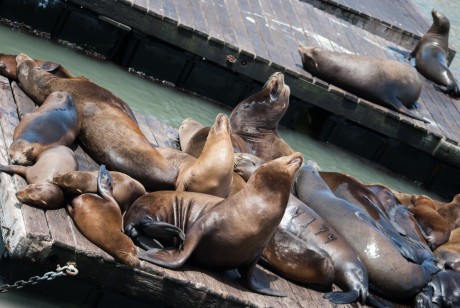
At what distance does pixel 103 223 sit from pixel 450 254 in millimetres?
3054

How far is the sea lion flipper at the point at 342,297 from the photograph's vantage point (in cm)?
532

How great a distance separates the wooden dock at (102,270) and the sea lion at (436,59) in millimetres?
6692

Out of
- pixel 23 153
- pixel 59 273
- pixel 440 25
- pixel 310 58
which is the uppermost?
pixel 440 25

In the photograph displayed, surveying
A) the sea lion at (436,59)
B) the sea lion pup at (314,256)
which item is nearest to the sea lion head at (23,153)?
the sea lion pup at (314,256)

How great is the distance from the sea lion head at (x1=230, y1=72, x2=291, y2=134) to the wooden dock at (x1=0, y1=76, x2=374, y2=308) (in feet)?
7.64

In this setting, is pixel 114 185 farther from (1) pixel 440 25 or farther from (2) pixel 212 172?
(1) pixel 440 25

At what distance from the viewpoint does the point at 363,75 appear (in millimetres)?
9727

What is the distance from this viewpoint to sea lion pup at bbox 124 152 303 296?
4754mm

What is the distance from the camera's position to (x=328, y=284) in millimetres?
5410

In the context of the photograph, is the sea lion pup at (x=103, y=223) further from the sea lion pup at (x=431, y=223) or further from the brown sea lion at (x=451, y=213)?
the brown sea lion at (x=451, y=213)

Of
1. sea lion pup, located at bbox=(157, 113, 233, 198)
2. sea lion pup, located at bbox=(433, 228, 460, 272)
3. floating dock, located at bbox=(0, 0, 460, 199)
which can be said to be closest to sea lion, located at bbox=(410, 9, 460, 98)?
floating dock, located at bbox=(0, 0, 460, 199)

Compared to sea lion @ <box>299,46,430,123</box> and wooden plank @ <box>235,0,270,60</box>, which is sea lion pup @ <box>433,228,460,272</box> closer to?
sea lion @ <box>299,46,430,123</box>

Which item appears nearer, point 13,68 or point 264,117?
point 13,68

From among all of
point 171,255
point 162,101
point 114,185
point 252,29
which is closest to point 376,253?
point 171,255
